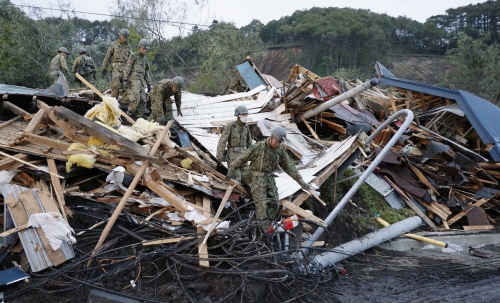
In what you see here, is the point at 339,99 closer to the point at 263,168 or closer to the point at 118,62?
the point at 263,168

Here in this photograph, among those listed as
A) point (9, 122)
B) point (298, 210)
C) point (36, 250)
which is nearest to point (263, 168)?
point (298, 210)

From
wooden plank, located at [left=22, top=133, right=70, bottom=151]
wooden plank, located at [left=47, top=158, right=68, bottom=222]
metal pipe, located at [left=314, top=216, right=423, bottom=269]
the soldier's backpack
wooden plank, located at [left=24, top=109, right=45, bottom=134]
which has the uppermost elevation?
the soldier's backpack

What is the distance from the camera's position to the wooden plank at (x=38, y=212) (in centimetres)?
573

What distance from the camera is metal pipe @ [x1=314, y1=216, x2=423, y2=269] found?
283 inches

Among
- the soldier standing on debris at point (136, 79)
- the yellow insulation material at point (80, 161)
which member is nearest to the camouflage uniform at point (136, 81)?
the soldier standing on debris at point (136, 79)

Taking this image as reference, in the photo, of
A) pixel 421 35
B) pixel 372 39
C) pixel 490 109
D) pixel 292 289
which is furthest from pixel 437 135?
pixel 421 35

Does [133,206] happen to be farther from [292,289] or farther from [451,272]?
[451,272]

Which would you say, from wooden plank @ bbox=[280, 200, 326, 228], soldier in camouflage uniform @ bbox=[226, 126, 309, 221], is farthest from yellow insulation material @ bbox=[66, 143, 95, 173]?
wooden plank @ bbox=[280, 200, 326, 228]

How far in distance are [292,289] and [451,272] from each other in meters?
3.51

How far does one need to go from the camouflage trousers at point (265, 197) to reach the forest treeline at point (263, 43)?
8910 mm

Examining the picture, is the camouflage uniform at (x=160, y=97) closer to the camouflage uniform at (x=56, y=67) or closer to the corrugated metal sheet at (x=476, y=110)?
the camouflage uniform at (x=56, y=67)

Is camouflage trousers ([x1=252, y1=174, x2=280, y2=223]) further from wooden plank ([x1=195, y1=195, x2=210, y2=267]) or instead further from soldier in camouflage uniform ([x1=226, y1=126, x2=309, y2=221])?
wooden plank ([x1=195, y1=195, x2=210, y2=267])

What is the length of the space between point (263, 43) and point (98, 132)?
23.3 m

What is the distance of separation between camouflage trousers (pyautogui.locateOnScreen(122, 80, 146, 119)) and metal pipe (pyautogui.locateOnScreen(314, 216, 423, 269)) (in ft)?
17.7
